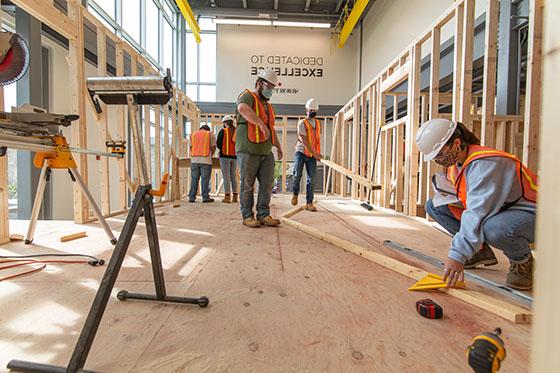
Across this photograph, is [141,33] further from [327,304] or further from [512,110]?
[327,304]

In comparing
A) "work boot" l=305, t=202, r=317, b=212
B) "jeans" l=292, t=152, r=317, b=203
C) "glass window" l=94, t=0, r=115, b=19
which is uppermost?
"glass window" l=94, t=0, r=115, b=19

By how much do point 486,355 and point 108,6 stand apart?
8.22 metres

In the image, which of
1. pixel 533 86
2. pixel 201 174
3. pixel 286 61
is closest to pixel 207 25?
pixel 286 61

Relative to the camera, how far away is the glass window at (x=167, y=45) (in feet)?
32.9

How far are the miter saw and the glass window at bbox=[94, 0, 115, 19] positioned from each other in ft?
18.0

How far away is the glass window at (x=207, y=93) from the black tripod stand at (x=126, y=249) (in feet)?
36.7

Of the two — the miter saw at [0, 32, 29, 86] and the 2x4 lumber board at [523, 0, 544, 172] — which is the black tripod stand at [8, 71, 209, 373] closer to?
the miter saw at [0, 32, 29, 86]

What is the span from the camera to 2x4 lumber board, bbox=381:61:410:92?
445cm

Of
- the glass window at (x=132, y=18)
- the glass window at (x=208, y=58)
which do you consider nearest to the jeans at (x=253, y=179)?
the glass window at (x=132, y=18)

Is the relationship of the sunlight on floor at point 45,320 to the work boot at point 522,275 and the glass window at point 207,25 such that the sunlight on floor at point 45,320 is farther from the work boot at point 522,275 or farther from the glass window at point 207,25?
the glass window at point 207,25

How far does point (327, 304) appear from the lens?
55.1 inches

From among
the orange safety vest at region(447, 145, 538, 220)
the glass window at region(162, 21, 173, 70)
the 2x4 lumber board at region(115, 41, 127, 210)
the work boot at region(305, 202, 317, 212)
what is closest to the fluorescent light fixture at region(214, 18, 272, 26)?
the glass window at region(162, 21, 173, 70)

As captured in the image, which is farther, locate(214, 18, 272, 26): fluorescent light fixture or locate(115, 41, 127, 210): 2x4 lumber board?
locate(214, 18, 272, 26): fluorescent light fixture

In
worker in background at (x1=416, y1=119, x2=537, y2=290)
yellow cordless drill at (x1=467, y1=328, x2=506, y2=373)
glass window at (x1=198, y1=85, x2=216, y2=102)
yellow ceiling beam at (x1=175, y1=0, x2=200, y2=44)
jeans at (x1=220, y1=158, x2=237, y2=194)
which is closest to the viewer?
yellow cordless drill at (x1=467, y1=328, x2=506, y2=373)
